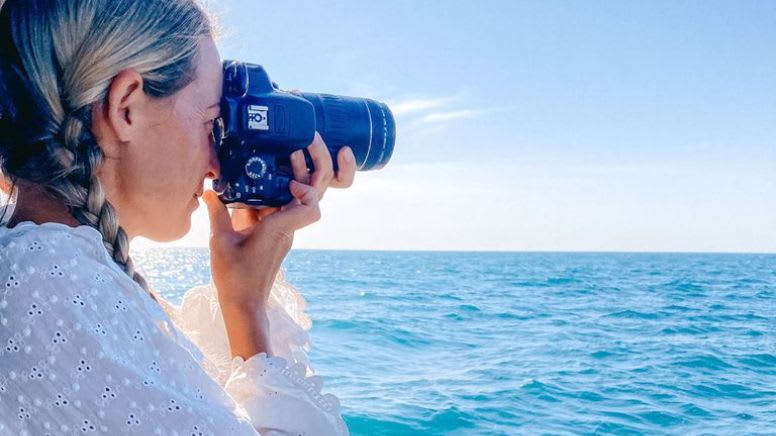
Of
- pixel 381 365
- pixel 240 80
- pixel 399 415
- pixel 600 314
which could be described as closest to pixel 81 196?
pixel 240 80

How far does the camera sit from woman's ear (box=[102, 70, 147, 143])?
2.87 feet

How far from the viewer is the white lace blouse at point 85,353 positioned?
72 centimetres

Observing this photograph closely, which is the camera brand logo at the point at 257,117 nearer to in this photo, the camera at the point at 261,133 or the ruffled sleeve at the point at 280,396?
the camera at the point at 261,133

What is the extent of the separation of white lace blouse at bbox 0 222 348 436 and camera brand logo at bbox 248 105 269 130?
1.42 ft

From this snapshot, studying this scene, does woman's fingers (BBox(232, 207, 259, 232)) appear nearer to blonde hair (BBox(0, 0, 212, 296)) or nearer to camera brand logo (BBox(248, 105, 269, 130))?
camera brand logo (BBox(248, 105, 269, 130))

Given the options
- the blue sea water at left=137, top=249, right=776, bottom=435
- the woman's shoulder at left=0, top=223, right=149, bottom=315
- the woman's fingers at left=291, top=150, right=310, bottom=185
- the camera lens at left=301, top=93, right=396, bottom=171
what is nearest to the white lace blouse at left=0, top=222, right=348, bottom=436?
the woman's shoulder at left=0, top=223, right=149, bottom=315

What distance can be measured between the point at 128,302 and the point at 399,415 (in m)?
5.07

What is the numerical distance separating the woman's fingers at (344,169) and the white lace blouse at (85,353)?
0.59 m

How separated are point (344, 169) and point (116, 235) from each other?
0.54m

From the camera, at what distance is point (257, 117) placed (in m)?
1.21

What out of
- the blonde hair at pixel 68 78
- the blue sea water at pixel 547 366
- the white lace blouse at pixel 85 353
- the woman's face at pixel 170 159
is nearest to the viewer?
the white lace blouse at pixel 85 353

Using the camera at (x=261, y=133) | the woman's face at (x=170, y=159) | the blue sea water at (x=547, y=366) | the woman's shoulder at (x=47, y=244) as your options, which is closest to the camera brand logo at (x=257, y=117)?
the camera at (x=261, y=133)

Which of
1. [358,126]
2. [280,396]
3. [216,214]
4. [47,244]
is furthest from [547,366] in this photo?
[47,244]

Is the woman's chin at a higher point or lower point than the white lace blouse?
higher
